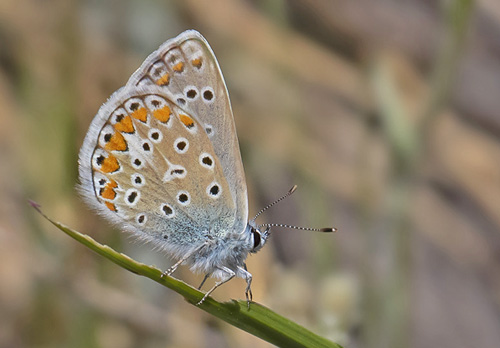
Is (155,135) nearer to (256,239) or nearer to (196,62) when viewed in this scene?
(196,62)

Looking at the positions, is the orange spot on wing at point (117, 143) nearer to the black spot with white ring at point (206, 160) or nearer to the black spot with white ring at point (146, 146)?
the black spot with white ring at point (146, 146)

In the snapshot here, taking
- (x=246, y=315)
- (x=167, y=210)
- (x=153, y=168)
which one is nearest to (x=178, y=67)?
(x=153, y=168)

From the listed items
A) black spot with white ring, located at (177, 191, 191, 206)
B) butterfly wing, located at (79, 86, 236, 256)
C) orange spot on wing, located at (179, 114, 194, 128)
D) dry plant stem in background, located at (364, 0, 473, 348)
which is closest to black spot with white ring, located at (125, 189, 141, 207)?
butterfly wing, located at (79, 86, 236, 256)

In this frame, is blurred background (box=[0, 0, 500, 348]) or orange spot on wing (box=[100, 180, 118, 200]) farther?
blurred background (box=[0, 0, 500, 348])

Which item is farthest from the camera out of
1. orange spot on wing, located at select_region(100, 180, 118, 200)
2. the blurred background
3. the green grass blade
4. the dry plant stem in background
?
the blurred background

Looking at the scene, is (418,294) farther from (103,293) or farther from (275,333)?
(275,333)

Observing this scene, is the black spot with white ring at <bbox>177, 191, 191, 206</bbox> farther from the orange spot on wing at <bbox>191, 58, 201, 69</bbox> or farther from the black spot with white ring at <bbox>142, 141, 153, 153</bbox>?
the orange spot on wing at <bbox>191, 58, 201, 69</bbox>

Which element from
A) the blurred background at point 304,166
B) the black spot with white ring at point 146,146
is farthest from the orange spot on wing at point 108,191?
the blurred background at point 304,166

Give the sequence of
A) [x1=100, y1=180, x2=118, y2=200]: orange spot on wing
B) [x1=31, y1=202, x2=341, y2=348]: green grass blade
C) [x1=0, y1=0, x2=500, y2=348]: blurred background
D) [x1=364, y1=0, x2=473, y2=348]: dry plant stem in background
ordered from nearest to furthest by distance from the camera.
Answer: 1. [x1=31, y1=202, x2=341, y2=348]: green grass blade
2. [x1=100, y1=180, x2=118, y2=200]: orange spot on wing
3. [x1=364, y1=0, x2=473, y2=348]: dry plant stem in background
4. [x1=0, y1=0, x2=500, y2=348]: blurred background

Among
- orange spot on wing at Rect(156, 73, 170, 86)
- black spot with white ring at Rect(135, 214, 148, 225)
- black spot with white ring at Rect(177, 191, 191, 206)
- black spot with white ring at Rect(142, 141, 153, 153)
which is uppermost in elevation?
orange spot on wing at Rect(156, 73, 170, 86)
